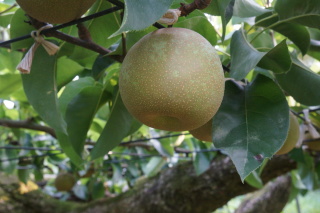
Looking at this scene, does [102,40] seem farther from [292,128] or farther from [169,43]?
[292,128]

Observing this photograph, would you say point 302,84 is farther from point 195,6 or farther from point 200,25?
point 195,6

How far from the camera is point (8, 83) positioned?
116cm

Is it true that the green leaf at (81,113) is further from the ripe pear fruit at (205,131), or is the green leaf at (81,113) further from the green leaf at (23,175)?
the green leaf at (23,175)

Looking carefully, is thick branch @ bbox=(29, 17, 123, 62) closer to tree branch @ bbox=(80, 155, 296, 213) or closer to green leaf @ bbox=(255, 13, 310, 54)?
green leaf @ bbox=(255, 13, 310, 54)

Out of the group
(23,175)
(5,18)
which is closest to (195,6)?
(5,18)

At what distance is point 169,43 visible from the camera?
0.55 m

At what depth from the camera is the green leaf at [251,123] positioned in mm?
628

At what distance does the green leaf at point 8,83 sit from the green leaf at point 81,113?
33 centimetres

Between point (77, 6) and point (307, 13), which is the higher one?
point (77, 6)

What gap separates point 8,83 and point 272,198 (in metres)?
2.04

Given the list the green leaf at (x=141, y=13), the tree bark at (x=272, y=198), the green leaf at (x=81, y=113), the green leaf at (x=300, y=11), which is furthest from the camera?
the tree bark at (x=272, y=198)

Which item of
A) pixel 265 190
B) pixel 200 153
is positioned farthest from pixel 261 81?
pixel 265 190

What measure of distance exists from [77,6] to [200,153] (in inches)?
55.8

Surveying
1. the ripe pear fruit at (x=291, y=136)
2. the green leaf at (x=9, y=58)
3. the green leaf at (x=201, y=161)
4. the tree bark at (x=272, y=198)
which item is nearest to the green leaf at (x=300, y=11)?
the ripe pear fruit at (x=291, y=136)
